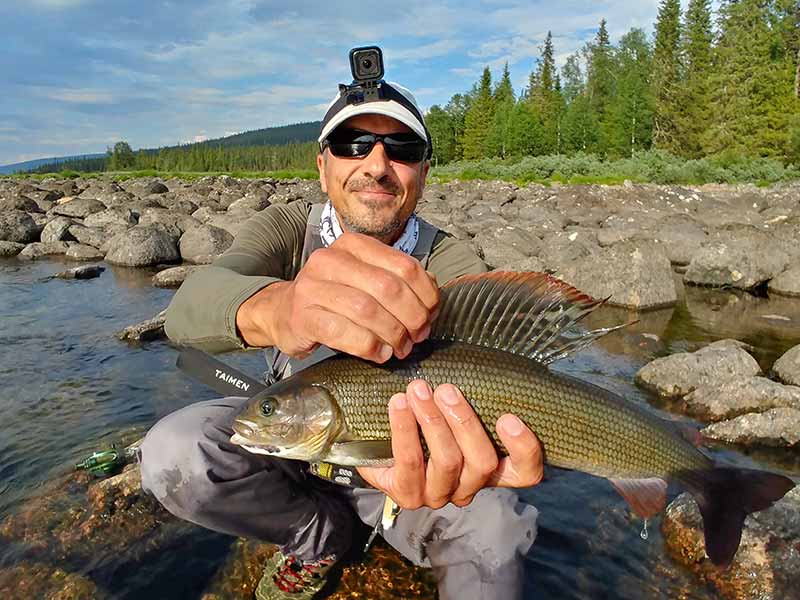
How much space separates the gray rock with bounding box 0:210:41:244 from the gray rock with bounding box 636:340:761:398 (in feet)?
65.5

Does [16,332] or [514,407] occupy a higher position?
[514,407]

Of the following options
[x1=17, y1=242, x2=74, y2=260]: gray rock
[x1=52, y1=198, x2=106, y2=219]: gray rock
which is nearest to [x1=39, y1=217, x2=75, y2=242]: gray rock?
[x1=17, y1=242, x2=74, y2=260]: gray rock

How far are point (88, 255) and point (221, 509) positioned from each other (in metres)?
16.2

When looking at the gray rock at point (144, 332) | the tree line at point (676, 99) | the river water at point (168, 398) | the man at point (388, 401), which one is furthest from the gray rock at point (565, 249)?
the tree line at point (676, 99)

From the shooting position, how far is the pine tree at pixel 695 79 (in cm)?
5369

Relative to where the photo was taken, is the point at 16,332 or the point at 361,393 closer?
the point at 361,393

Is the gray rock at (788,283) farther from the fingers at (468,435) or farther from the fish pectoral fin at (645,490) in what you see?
the fingers at (468,435)

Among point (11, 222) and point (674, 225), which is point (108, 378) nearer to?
point (674, 225)

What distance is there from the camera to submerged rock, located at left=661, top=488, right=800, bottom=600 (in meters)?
3.72

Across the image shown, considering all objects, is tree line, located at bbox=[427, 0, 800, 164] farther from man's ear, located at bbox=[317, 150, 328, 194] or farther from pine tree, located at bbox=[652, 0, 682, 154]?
man's ear, located at bbox=[317, 150, 328, 194]

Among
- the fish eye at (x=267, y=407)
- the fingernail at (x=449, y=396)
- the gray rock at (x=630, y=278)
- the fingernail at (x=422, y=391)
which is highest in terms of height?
the fingernail at (x=422, y=391)

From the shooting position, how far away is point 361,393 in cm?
248

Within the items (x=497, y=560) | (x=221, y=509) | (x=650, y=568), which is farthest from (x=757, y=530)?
(x=221, y=509)

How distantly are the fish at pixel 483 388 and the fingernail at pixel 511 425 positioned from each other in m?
0.05
